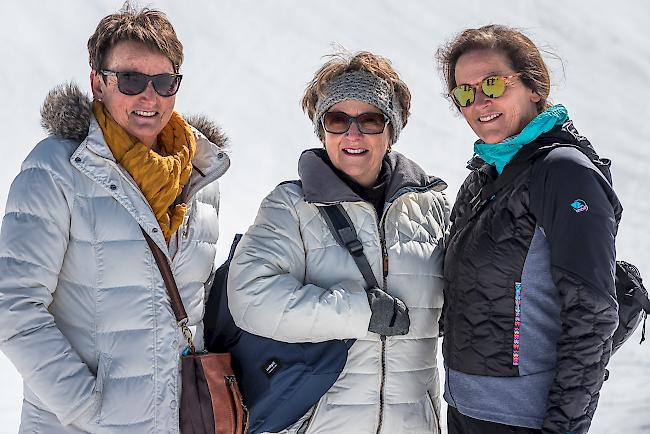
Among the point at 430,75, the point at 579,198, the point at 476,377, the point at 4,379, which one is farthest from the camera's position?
the point at 430,75

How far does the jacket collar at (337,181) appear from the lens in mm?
2141

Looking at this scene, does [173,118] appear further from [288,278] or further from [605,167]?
[605,167]

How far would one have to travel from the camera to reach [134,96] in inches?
79.6

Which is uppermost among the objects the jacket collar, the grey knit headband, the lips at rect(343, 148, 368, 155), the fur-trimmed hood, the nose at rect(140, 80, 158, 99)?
the grey knit headband

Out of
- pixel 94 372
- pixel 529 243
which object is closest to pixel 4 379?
pixel 94 372

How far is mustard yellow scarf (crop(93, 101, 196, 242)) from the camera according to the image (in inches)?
77.2

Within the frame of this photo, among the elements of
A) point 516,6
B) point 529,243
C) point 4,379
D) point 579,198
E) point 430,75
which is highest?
point 516,6

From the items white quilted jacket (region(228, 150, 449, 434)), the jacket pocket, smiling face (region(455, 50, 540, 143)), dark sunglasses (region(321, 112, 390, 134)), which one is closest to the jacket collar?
white quilted jacket (region(228, 150, 449, 434))

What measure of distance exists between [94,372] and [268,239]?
575mm

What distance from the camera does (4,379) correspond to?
407 cm

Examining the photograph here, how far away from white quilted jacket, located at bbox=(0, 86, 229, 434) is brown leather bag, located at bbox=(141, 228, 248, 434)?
0.03m

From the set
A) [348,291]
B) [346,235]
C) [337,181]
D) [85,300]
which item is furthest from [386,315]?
[85,300]

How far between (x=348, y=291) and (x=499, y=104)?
67 centimetres

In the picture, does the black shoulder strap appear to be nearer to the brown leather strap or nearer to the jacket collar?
the jacket collar
